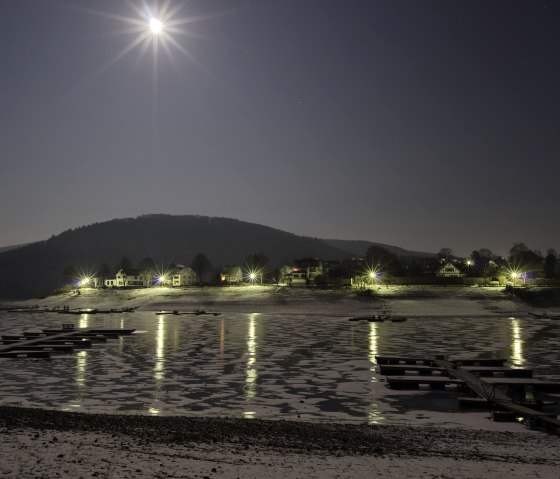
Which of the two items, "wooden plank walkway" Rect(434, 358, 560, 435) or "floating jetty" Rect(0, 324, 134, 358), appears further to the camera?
"floating jetty" Rect(0, 324, 134, 358)

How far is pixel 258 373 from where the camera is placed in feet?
90.6

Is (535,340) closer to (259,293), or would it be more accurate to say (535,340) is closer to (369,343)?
(369,343)

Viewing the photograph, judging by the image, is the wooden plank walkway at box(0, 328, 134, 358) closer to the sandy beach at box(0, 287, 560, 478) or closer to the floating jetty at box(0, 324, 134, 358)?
the floating jetty at box(0, 324, 134, 358)

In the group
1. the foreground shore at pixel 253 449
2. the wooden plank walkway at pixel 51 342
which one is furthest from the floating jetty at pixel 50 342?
the foreground shore at pixel 253 449

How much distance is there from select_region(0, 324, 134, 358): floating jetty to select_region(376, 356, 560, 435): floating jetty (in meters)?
21.1

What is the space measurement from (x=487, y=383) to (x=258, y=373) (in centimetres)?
1030

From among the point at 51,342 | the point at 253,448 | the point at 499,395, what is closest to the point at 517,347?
the point at 499,395

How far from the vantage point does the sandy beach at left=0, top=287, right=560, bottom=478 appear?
12.0 meters

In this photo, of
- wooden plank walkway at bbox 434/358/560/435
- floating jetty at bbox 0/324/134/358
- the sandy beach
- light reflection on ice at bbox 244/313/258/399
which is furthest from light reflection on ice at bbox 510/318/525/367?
floating jetty at bbox 0/324/134/358

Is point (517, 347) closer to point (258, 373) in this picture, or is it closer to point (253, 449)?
point (258, 373)

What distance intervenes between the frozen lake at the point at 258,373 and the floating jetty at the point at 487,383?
3.20ft

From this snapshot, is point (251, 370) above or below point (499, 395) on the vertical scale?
below

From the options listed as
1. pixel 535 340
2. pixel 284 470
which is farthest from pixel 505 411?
pixel 535 340

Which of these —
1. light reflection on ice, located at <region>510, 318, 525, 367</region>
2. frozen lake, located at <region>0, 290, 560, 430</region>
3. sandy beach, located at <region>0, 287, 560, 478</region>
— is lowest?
frozen lake, located at <region>0, 290, 560, 430</region>
